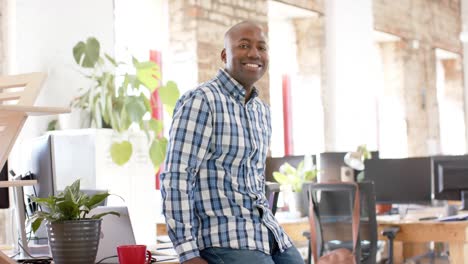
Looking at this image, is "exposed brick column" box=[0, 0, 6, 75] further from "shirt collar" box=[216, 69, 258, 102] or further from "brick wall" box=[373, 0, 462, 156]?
"brick wall" box=[373, 0, 462, 156]

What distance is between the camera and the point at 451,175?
19.7ft

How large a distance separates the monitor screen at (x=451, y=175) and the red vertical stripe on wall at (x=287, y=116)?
129 inches

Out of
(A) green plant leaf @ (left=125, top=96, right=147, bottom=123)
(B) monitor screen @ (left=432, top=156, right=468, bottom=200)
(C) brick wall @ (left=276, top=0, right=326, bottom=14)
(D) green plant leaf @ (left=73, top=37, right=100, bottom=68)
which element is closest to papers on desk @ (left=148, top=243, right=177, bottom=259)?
(A) green plant leaf @ (left=125, top=96, right=147, bottom=123)

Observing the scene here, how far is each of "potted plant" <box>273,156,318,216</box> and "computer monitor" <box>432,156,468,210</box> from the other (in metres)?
0.98

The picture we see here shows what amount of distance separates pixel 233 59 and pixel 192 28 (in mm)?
4762

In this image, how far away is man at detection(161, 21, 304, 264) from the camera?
227 centimetres

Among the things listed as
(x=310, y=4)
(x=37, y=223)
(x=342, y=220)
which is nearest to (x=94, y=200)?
(x=37, y=223)

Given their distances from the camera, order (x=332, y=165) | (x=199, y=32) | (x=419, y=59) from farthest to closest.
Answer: (x=419, y=59) < (x=199, y=32) < (x=332, y=165)

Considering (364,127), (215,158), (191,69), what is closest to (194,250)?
(215,158)

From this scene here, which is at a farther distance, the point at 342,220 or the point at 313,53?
the point at 313,53

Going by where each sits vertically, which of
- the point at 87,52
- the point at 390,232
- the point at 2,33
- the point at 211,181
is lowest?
the point at 390,232

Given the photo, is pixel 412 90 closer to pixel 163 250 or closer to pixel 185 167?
pixel 163 250

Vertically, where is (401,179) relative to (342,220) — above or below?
above

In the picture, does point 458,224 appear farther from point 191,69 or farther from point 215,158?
point 215,158
